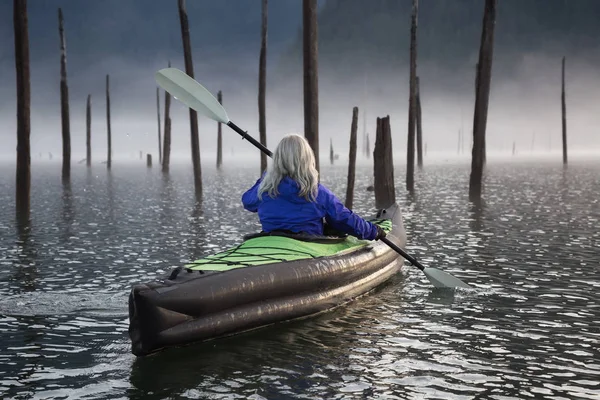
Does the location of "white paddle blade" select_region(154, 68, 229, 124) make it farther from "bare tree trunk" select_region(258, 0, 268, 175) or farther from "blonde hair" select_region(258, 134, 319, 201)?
"bare tree trunk" select_region(258, 0, 268, 175)

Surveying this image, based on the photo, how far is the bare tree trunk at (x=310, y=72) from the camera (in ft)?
52.8

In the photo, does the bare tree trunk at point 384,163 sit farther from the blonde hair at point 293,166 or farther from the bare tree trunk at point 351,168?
the blonde hair at point 293,166

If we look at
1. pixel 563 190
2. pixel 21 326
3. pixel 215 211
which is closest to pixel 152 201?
pixel 215 211

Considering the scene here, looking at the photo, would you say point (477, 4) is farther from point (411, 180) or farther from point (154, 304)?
point (154, 304)

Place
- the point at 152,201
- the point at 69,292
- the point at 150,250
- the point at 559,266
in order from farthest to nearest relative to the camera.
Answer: the point at 152,201 < the point at 150,250 < the point at 559,266 < the point at 69,292

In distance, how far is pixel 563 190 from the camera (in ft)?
92.9

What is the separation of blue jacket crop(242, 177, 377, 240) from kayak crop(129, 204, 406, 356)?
5.7 inches

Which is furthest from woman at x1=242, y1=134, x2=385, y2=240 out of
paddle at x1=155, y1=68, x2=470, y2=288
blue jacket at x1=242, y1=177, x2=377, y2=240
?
paddle at x1=155, y1=68, x2=470, y2=288

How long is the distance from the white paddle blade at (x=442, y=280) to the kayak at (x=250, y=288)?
741mm

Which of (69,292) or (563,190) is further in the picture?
(563,190)

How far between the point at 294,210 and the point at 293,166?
1.82 feet

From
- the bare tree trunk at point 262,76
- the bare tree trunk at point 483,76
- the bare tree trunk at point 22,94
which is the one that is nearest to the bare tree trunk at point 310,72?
the bare tree trunk at point 483,76

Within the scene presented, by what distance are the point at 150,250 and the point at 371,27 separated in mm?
164024

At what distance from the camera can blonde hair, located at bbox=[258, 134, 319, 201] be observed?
24.6 ft
